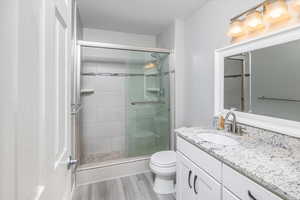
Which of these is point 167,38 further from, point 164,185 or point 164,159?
point 164,185

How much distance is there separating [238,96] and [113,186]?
5.91 feet

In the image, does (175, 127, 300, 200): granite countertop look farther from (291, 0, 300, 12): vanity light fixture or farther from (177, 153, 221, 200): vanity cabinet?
(291, 0, 300, 12): vanity light fixture

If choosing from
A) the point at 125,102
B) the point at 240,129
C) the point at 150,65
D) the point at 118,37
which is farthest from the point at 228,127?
the point at 118,37

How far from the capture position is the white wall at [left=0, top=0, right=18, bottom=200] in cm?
28

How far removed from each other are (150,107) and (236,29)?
164 cm

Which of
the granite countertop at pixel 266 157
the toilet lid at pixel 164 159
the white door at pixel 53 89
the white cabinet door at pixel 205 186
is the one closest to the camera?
the white door at pixel 53 89

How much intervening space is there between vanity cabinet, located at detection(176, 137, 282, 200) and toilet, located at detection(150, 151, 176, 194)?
27 cm

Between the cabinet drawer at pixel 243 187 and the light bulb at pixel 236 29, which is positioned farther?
the light bulb at pixel 236 29

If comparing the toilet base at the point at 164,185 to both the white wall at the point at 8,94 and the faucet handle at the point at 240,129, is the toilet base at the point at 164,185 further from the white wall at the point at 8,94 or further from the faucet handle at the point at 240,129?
the white wall at the point at 8,94

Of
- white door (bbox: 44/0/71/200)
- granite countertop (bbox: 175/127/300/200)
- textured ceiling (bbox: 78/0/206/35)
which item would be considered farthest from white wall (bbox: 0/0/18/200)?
textured ceiling (bbox: 78/0/206/35)

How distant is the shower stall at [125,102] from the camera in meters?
2.51

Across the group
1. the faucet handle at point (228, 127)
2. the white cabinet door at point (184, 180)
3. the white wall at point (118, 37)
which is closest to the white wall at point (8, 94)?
the white cabinet door at point (184, 180)

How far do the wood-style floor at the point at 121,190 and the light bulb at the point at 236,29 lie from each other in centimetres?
185

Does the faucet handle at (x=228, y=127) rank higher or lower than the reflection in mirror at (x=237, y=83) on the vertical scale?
lower
